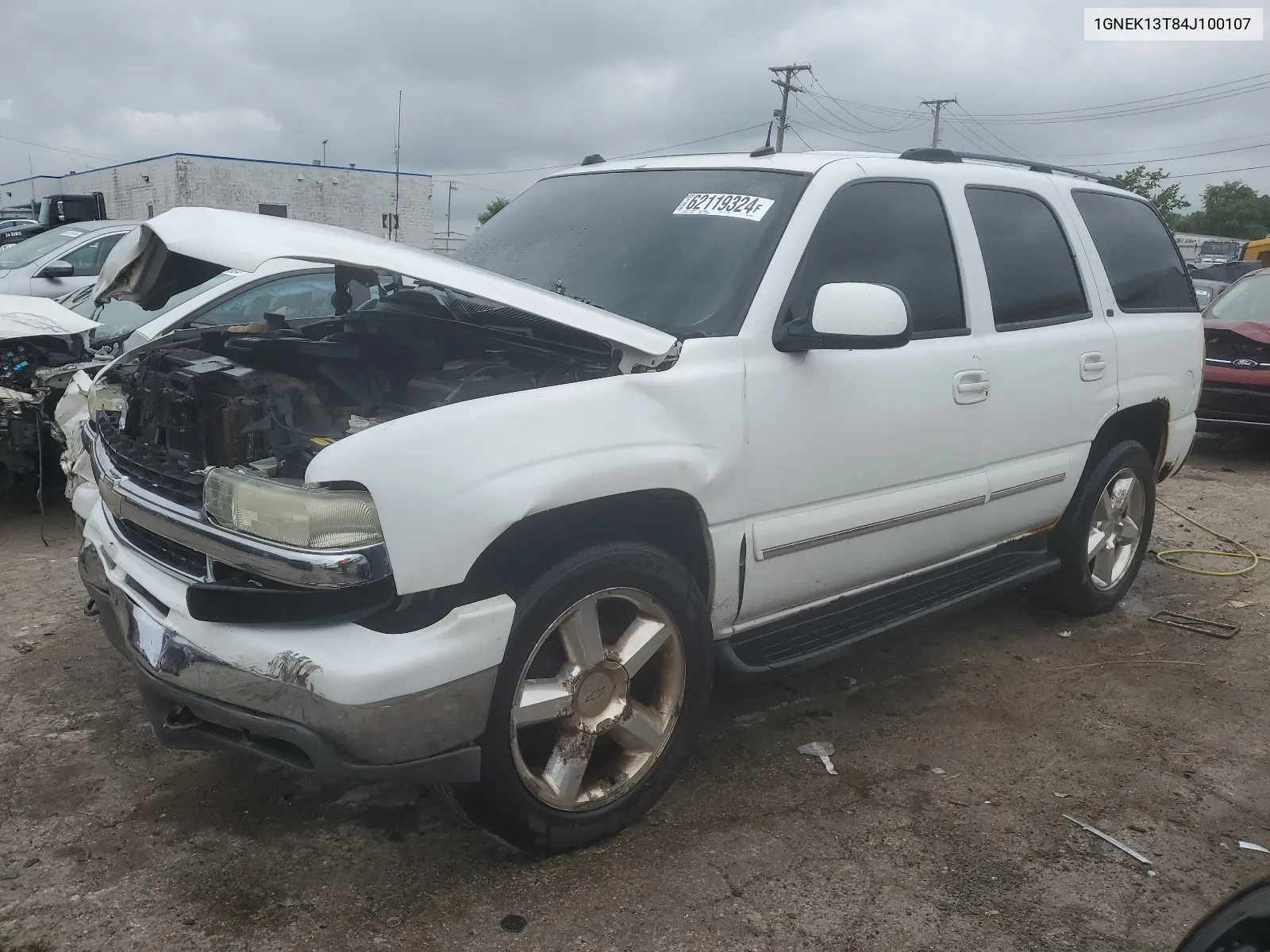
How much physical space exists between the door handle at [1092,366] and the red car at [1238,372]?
15.5ft

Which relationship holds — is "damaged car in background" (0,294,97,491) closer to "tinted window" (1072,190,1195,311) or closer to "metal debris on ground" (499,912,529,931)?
"metal debris on ground" (499,912,529,931)

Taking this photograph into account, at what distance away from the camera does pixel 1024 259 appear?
13.3 feet

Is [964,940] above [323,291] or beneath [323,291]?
beneath

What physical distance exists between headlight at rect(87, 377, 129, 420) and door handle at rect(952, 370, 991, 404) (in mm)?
2763

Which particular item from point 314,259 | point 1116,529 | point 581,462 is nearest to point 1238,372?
point 1116,529

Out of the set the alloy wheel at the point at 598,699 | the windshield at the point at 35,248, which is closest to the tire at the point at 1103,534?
the alloy wheel at the point at 598,699

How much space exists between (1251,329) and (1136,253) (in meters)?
4.68

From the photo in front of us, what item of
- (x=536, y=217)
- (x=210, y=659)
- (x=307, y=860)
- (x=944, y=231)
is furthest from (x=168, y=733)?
(x=944, y=231)

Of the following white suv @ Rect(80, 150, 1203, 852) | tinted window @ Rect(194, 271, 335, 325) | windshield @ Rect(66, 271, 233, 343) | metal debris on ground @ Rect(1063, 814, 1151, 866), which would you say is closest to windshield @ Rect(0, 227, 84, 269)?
windshield @ Rect(66, 271, 233, 343)

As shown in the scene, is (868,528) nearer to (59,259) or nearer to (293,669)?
(293,669)

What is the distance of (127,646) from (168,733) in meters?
0.31

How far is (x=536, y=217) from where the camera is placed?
391cm

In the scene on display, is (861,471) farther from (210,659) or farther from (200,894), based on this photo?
(200,894)

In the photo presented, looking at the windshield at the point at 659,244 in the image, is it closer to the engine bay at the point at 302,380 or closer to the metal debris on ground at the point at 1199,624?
the engine bay at the point at 302,380
